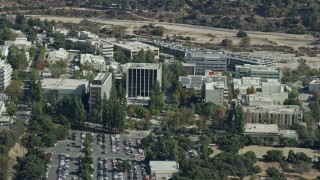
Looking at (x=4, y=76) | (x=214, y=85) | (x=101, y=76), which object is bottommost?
(x=214, y=85)

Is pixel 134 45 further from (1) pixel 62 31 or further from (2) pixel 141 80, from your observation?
(2) pixel 141 80

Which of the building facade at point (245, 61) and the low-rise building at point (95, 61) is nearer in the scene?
the low-rise building at point (95, 61)

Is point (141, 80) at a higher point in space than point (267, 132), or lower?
higher

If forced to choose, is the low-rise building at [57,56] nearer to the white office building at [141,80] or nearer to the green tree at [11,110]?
the white office building at [141,80]

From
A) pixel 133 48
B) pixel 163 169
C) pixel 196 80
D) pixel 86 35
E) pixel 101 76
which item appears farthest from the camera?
pixel 86 35

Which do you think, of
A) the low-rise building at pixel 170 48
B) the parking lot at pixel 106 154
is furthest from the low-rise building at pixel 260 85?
the parking lot at pixel 106 154

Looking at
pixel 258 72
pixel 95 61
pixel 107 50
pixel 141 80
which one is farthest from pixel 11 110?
pixel 107 50

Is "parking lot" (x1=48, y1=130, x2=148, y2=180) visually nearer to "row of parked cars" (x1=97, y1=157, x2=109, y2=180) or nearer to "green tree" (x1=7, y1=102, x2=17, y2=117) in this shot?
"row of parked cars" (x1=97, y1=157, x2=109, y2=180)

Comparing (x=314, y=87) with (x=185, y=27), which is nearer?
(x=314, y=87)
